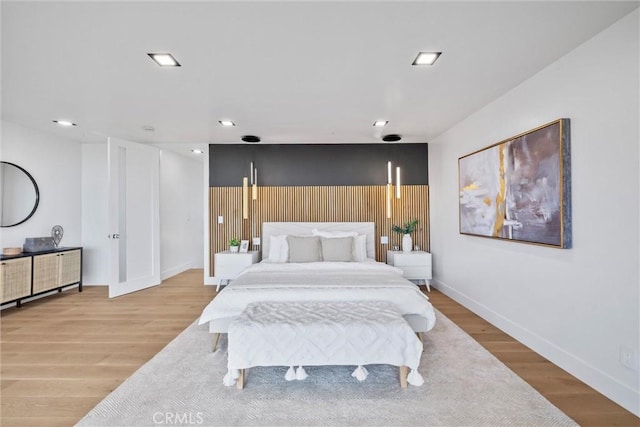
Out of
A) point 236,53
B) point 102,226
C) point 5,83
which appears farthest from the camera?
point 102,226

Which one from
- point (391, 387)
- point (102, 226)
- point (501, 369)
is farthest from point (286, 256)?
Result: point (102, 226)

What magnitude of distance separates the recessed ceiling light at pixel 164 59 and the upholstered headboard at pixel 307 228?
3174mm

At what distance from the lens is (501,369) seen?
255 centimetres

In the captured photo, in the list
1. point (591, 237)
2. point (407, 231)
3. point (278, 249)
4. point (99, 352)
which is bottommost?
point (99, 352)

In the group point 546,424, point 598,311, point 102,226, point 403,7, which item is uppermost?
point 403,7

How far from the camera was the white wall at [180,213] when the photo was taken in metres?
6.40

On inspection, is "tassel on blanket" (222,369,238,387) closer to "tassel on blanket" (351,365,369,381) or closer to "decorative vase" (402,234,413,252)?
"tassel on blanket" (351,365,369,381)

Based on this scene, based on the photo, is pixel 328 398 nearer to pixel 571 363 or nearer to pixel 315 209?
pixel 571 363

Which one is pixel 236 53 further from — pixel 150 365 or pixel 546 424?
pixel 546 424

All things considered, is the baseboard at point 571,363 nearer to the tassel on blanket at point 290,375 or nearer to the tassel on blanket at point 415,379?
the tassel on blanket at point 415,379

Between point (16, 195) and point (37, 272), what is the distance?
1141mm

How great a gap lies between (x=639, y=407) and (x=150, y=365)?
3481mm

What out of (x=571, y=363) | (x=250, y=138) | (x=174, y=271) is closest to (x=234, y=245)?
(x=250, y=138)

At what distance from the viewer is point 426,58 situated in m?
2.54
